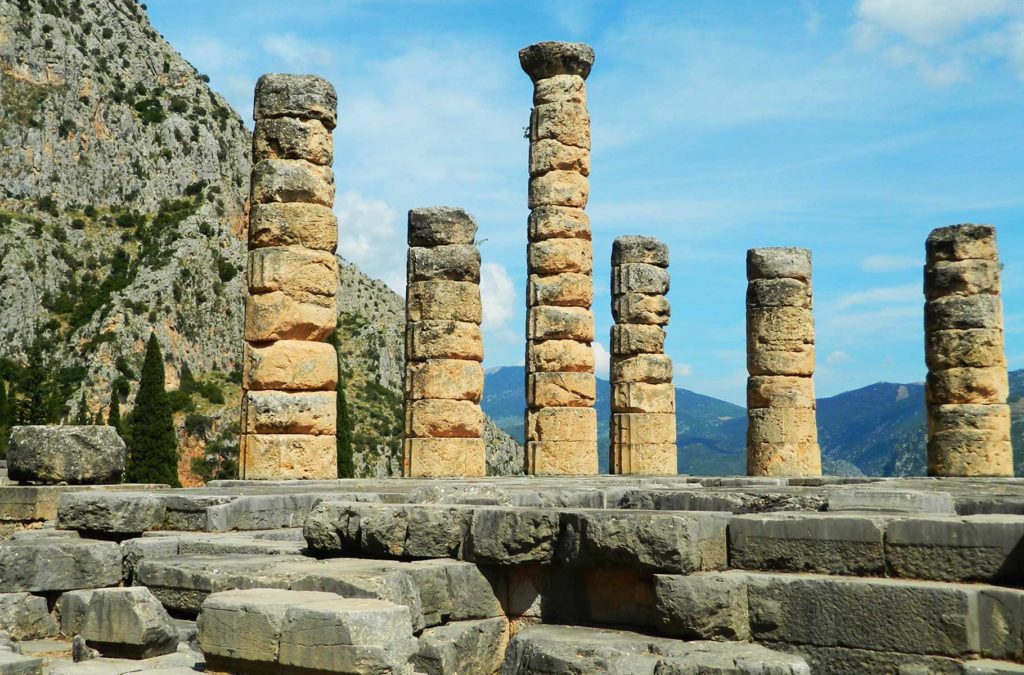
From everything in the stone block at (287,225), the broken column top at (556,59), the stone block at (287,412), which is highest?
the broken column top at (556,59)

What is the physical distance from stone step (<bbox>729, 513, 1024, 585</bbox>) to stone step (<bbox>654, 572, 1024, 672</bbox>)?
131mm

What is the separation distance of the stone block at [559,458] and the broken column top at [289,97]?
266 inches

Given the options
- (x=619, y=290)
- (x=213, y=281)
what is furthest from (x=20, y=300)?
(x=619, y=290)

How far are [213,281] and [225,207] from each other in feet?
20.3

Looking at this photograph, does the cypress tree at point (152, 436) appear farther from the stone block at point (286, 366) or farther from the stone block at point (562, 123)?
the stone block at point (286, 366)

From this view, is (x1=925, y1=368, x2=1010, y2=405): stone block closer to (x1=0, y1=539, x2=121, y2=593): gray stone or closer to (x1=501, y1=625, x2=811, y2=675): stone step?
(x1=501, y1=625, x2=811, y2=675): stone step

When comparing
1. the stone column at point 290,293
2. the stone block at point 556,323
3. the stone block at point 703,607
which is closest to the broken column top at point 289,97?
the stone column at point 290,293

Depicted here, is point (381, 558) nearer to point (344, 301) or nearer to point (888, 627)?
point (888, 627)

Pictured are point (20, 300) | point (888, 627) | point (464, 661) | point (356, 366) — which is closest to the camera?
point (888, 627)

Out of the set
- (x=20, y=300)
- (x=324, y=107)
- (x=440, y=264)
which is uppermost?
(x=20, y=300)

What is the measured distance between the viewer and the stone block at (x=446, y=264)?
17.1 m

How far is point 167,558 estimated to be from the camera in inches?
305

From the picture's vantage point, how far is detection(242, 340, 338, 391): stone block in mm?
14508

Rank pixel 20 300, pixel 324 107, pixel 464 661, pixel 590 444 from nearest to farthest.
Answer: pixel 464 661
pixel 324 107
pixel 590 444
pixel 20 300
